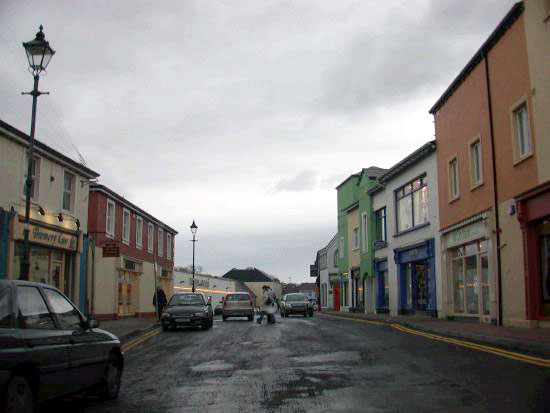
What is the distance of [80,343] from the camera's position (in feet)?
24.6

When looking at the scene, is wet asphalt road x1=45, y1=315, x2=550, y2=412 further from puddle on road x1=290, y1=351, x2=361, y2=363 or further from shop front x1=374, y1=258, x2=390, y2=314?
shop front x1=374, y1=258, x2=390, y2=314

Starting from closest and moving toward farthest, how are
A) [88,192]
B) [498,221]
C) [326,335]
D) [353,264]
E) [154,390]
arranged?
1. [154,390]
2. [326,335]
3. [498,221]
4. [88,192]
5. [353,264]

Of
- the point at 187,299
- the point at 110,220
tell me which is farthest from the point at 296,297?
the point at 187,299

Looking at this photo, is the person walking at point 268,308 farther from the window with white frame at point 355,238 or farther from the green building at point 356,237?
the window with white frame at point 355,238

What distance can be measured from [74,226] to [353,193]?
2342cm

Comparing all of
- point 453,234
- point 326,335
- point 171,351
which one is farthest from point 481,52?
point 171,351

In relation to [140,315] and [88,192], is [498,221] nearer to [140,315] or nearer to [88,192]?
[88,192]

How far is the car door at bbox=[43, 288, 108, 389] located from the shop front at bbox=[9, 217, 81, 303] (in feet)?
44.9

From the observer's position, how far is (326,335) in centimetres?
1877

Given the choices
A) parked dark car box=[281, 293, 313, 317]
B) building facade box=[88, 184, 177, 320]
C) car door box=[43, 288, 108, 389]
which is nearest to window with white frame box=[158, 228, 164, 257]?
building facade box=[88, 184, 177, 320]

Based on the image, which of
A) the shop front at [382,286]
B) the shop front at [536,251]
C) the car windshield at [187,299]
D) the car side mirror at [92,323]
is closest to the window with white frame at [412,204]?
the shop front at [382,286]

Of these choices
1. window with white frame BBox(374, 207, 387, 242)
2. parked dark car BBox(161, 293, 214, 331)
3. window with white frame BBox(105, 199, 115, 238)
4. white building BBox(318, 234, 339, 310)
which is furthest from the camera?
white building BBox(318, 234, 339, 310)

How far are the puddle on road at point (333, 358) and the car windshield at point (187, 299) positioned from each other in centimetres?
1276

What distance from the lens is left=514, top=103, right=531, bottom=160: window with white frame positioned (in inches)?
741
